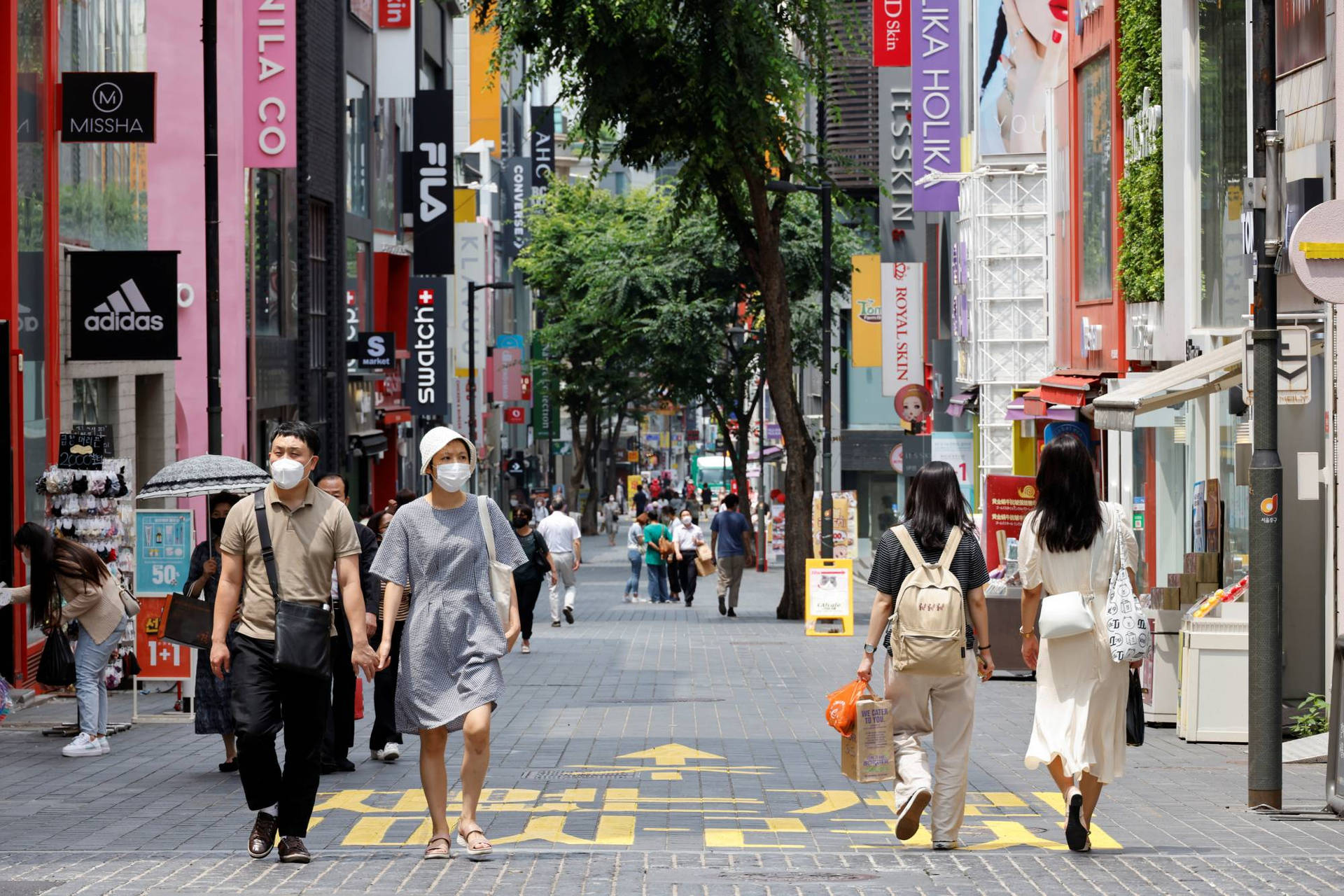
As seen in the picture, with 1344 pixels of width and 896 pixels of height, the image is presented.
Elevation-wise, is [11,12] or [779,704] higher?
[11,12]

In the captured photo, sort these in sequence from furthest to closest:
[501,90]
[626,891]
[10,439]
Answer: [501,90] < [10,439] < [626,891]

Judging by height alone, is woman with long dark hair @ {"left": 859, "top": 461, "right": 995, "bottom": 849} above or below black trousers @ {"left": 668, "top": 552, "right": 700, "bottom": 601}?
above

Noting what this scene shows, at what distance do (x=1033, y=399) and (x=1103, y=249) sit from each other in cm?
438

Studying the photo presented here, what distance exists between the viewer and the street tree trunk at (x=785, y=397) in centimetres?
3152

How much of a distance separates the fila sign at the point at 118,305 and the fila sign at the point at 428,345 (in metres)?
27.0

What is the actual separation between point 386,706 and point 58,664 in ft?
8.24

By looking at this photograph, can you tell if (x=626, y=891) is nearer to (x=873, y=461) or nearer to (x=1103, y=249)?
(x=1103, y=249)

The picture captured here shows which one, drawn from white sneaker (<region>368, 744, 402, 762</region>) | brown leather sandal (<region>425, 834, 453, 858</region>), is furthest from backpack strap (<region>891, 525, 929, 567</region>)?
white sneaker (<region>368, 744, 402, 762</region>)

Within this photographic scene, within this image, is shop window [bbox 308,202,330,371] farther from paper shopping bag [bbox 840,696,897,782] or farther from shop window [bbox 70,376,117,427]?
paper shopping bag [bbox 840,696,897,782]

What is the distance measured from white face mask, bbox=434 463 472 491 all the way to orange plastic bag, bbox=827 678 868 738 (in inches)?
74.3

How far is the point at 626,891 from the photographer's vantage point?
778cm

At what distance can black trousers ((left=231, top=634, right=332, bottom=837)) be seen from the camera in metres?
8.60

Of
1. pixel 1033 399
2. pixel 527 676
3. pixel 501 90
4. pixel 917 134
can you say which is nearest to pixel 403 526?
pixel 527 676

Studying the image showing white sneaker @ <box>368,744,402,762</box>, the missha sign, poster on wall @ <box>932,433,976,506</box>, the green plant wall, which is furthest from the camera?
poster on wall @ <box>932,433,976,506</box>
